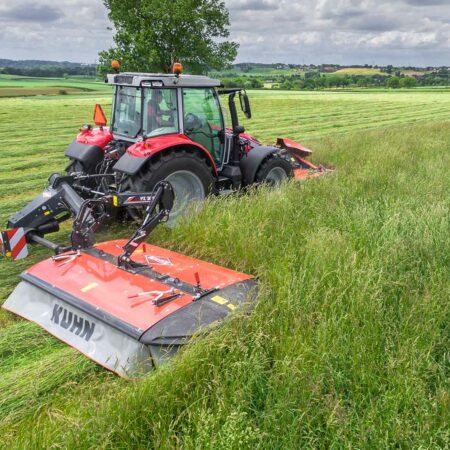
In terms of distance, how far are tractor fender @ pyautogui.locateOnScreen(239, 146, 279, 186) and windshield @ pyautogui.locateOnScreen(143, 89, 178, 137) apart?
51.5 inches

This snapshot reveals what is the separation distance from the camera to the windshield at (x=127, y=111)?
6199 millimetres

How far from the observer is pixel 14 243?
16.4ft

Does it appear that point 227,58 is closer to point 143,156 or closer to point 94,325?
A: point 143,156

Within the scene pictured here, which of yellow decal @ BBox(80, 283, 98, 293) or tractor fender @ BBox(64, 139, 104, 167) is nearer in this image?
yellow decal @ BBox(80, 283, 98, 293)

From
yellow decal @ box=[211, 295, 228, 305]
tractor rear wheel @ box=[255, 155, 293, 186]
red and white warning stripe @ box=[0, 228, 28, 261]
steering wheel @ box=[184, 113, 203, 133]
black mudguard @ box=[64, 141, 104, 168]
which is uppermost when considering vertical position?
steering wheel @ box=[184, 113, 203, 133]

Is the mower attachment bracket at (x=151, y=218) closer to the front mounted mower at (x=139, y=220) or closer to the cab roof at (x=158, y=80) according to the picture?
the front mounted mower at (x=139, y=220)

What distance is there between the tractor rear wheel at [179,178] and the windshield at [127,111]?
2.44ft

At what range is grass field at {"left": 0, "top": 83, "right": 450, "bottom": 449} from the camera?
97.0 inches

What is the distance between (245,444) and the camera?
7.78 feet

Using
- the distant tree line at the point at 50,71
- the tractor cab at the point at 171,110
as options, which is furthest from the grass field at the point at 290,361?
the distant tree line at the point at 50,71

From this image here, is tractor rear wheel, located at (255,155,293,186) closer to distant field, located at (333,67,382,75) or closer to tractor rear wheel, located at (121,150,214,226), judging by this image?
tractor rear wheel, located at (121,150,214,226)

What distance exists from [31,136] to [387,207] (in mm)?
12870

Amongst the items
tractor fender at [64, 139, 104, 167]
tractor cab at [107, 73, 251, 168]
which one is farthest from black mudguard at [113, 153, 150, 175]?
tractor fender at [64, 139, 104, 167]

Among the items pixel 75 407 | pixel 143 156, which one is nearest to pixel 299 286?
pixel 75 407
